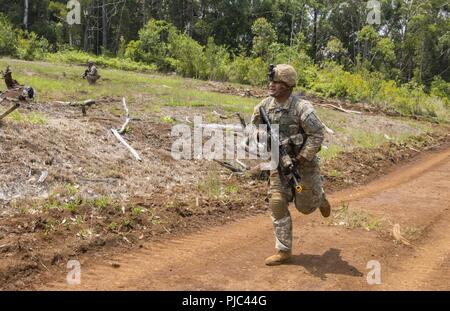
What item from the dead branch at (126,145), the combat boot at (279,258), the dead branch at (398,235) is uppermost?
the dead branch at (126,145)

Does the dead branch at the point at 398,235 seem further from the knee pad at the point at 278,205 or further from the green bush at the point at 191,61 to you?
the green bush at the point at 191,61

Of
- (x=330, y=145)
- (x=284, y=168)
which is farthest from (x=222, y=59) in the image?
(x=284, y=168)

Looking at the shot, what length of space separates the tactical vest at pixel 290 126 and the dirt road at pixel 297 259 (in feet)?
4.29

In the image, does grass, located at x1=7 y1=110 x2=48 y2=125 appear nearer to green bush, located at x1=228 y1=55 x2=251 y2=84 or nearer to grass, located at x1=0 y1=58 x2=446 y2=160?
grass, located at x1=0 y1=58 x2=446 y2=160

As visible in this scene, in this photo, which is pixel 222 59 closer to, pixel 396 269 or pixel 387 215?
pixel 387 215

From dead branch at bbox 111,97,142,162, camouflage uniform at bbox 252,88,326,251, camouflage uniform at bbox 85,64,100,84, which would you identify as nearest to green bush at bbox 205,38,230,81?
camouflage uniform at bbox 85,64,100,84

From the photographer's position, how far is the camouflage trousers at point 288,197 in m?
5.78

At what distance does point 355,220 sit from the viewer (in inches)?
297

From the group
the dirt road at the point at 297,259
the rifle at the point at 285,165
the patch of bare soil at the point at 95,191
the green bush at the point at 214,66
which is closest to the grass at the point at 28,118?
the patch of bare soil at the point at 95,191

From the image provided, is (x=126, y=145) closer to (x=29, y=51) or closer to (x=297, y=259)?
(x=297, y=259)

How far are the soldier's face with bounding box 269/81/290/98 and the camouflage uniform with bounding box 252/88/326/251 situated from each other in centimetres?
12

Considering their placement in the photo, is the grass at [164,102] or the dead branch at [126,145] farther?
the grass at [164,102]

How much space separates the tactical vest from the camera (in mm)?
5879
